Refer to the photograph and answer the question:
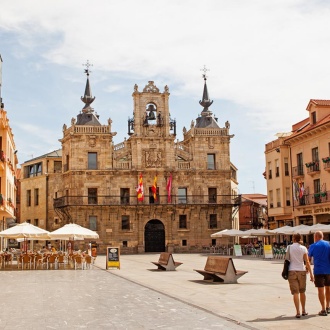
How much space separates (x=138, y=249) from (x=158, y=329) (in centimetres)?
4732

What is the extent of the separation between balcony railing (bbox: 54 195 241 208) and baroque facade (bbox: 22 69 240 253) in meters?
0.10

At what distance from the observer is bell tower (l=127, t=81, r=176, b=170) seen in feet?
194

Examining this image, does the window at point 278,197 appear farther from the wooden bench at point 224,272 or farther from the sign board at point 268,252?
the wooden bench at point 224,272

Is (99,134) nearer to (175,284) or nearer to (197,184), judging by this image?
(197,184)

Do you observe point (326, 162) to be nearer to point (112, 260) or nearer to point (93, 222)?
point (112, 260)

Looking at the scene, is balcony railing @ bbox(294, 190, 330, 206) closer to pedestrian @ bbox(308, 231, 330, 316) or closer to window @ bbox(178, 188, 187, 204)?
window @ bbox(178, 188, 187, 204)

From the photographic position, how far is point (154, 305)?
14.2 metres

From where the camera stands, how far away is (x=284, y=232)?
125 ft

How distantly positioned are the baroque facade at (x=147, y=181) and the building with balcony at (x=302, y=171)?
751 cm

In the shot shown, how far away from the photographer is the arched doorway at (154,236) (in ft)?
193

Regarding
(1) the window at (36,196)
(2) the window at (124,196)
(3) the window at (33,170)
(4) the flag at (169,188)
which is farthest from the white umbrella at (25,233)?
(3) the window at (33,170)

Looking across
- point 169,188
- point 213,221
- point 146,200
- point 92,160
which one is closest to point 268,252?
point 169,188

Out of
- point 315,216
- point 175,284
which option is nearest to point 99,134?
point 315,216

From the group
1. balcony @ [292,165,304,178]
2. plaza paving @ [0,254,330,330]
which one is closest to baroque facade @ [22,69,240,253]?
balcony @ [292,165,304,178]
